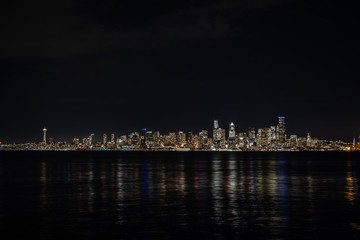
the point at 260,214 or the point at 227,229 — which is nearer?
the point at 227,229

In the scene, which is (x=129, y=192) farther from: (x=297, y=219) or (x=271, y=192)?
(x=297, y=219)

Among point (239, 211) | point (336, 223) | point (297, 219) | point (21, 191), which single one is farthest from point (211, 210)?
point (21, 191)

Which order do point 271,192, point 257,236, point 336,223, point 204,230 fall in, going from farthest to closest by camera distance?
point 271,192, point 336,223, point 204,230, point 257,236

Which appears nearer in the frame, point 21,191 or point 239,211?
point 239,211

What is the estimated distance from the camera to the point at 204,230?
2422 cm

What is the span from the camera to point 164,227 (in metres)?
25.0

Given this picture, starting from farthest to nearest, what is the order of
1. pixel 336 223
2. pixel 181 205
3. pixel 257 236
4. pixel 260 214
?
pixel 181 205
pixel 260 214
pixel 336 223
pixel 257 236

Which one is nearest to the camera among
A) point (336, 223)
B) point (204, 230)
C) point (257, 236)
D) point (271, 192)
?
point (257, 236)

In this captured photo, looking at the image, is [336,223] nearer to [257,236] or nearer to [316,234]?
[316,234]

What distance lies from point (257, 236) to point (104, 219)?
10362mm

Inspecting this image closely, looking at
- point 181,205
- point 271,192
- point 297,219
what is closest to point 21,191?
point 181,205

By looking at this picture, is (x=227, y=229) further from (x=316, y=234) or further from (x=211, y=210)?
(x=211, y=210)

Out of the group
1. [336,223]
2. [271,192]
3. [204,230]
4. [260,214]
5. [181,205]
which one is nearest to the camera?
[204,230]

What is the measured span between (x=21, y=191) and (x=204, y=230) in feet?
89.8
